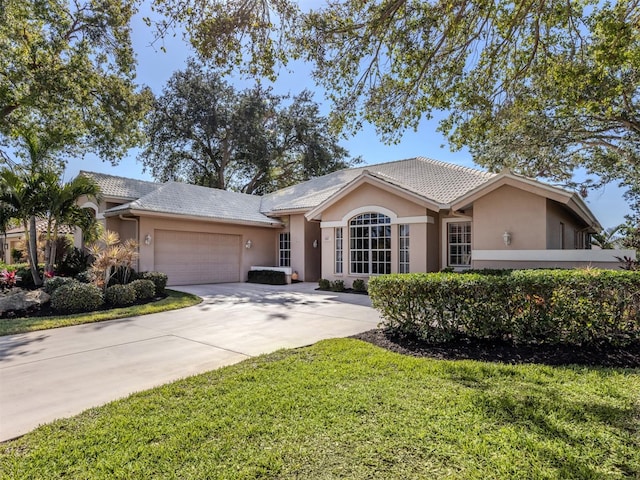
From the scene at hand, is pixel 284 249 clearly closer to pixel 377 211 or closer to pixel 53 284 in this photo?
pixel 377 211

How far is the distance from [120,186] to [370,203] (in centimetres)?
1311

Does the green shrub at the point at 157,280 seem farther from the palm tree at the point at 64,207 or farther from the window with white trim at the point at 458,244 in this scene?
the window with white trim at the point at 458,244

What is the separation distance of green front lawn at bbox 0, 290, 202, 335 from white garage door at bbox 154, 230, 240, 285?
208 inches

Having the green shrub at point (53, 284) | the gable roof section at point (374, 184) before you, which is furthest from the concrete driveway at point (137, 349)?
the gable roof section at point (374, 184)

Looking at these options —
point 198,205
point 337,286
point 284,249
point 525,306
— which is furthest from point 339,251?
point 525,306

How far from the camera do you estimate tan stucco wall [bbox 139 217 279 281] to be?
53.5 ft

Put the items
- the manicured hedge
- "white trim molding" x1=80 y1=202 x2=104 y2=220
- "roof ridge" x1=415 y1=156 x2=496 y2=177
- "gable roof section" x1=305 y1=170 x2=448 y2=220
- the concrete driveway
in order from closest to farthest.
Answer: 1. the concrete driveway
2. the manicured hedge
3. "gable roof section" x1=305 y1=170 x2=448 y2=220
4. "roof ridge" x1=415 y1=156 x2=496 y2=177
5. "white trim molding" x1=80 y1=202 x2=104 y2=220

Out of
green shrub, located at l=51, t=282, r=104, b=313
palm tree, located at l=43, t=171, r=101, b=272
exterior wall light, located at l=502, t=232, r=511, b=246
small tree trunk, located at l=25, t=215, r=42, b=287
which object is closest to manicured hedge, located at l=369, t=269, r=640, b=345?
exterior wall light, located at l=502, t=232, r=511, b=246

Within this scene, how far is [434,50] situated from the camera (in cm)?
801

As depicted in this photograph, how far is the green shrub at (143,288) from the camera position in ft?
40.0

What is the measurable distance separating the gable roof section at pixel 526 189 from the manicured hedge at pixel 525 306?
17.6 feet

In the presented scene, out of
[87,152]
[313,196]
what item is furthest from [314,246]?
[87,152]

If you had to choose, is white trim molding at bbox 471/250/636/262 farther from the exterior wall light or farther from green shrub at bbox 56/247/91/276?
green shrub at bbox 56/247/91/276

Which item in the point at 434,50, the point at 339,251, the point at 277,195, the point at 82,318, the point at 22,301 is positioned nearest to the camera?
the point at 434,50
